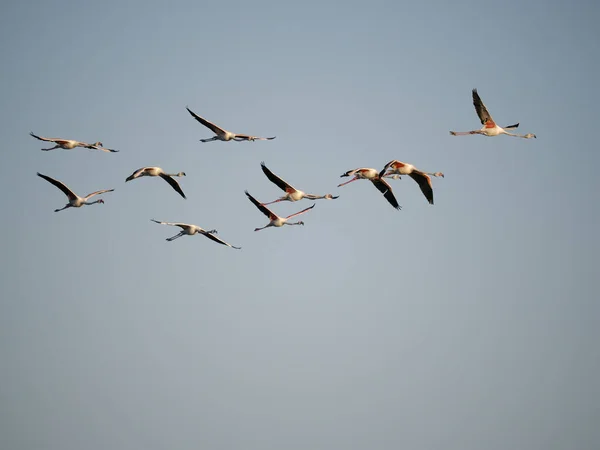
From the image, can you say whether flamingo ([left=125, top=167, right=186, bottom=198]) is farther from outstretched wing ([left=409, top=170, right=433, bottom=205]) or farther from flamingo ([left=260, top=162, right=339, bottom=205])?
outstretched wing ([left=409, top=170, right=433, bottom=205])

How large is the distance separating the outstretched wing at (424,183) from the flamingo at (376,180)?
147cm

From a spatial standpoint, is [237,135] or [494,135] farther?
[237,135]

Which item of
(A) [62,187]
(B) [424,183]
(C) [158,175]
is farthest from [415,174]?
(A) [62,187]

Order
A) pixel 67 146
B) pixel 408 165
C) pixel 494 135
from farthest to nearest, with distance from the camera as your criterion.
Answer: pixel 67 146 < pixel 494 135 < pixel 408 165

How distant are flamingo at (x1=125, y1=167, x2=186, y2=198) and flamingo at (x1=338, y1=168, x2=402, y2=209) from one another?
8721 millimetres

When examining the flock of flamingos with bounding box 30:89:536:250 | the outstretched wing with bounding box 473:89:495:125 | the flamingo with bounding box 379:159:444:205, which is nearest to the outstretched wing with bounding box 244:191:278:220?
the flock of flamingos with bounding box 30:89:536:250

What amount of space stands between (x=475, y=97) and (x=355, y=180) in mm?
5986

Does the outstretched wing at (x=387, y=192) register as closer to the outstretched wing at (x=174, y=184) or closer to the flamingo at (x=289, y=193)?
the flamingo at (x=289, y=193)

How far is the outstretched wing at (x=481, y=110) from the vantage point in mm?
41300

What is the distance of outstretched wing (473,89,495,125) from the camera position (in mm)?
41300

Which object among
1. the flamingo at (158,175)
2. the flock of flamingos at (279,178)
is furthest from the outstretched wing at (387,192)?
the flamingo at (158,175)

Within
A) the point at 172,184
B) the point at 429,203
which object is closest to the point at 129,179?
the point at 172,184

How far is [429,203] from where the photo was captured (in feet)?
135

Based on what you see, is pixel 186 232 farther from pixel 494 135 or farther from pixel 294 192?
pixel 494 135
